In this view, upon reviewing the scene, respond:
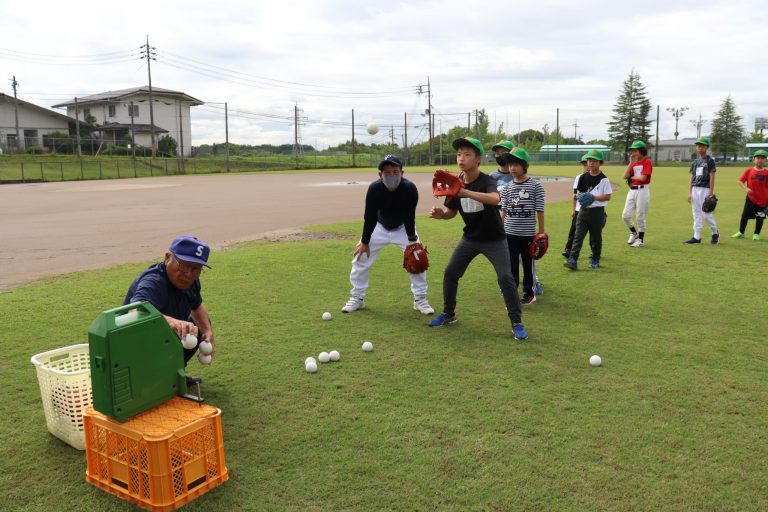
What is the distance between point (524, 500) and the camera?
3.37 meters

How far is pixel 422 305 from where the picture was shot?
7.36 metres

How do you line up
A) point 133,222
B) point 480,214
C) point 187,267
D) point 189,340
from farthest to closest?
point 133,222
point 480,214
point 187,267
point 189,340

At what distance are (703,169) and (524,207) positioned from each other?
6825 millimetres

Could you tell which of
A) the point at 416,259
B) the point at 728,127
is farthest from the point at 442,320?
the point at 728,127

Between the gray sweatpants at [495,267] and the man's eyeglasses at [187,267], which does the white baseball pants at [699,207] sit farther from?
the man's eyeglasses at [187,267]

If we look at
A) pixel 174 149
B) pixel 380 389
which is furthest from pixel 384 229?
pixel 174 149

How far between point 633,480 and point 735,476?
64 cm

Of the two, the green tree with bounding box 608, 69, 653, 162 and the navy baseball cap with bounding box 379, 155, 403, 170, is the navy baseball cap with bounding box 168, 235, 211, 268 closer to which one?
the navy baseball cap with bounding box 379, 155, 403, 170

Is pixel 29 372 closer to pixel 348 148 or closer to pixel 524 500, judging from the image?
pixel 524 500

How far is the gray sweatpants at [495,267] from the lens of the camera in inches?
246

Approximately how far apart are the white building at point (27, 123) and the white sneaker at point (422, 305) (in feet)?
212

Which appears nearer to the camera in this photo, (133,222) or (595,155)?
(595,155)

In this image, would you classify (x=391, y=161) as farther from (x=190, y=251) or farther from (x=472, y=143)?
(x=190, y=251)

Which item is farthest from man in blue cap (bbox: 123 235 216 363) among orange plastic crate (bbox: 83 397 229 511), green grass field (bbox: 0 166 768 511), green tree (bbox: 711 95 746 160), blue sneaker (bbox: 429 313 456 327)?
green tree (bbox: 711 95 746 160)
